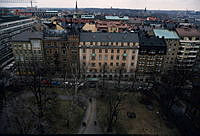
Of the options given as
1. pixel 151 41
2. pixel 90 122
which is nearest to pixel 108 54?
pixel 151 41

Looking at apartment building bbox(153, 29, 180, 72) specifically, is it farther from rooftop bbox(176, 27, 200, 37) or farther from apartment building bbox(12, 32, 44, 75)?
apartment building bbox(12, 32, 44, 75)

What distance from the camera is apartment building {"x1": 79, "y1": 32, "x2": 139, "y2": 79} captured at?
64438 millimetres

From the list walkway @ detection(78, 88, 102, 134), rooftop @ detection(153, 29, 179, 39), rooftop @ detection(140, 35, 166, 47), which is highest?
rooftop @ detection(153, 29, 179, 39)

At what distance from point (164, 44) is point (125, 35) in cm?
1807

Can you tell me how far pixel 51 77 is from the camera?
66625 mm

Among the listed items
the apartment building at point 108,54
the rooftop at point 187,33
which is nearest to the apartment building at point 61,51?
the apartment building at point 108,54

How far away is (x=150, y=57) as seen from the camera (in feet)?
219

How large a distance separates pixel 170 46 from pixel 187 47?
943 centimetres

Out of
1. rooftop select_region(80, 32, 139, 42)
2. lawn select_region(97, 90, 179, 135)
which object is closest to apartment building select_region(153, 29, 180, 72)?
rooftop select_region(80, 32, 139, 42)

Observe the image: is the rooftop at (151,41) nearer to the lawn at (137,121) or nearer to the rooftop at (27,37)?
the lawn at (137,121)

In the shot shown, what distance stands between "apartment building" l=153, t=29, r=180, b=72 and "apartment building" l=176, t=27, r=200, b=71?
2.50m

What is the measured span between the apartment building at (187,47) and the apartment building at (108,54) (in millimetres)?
22888

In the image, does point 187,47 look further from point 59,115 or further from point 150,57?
point 59,115

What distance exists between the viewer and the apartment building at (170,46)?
223 ft
